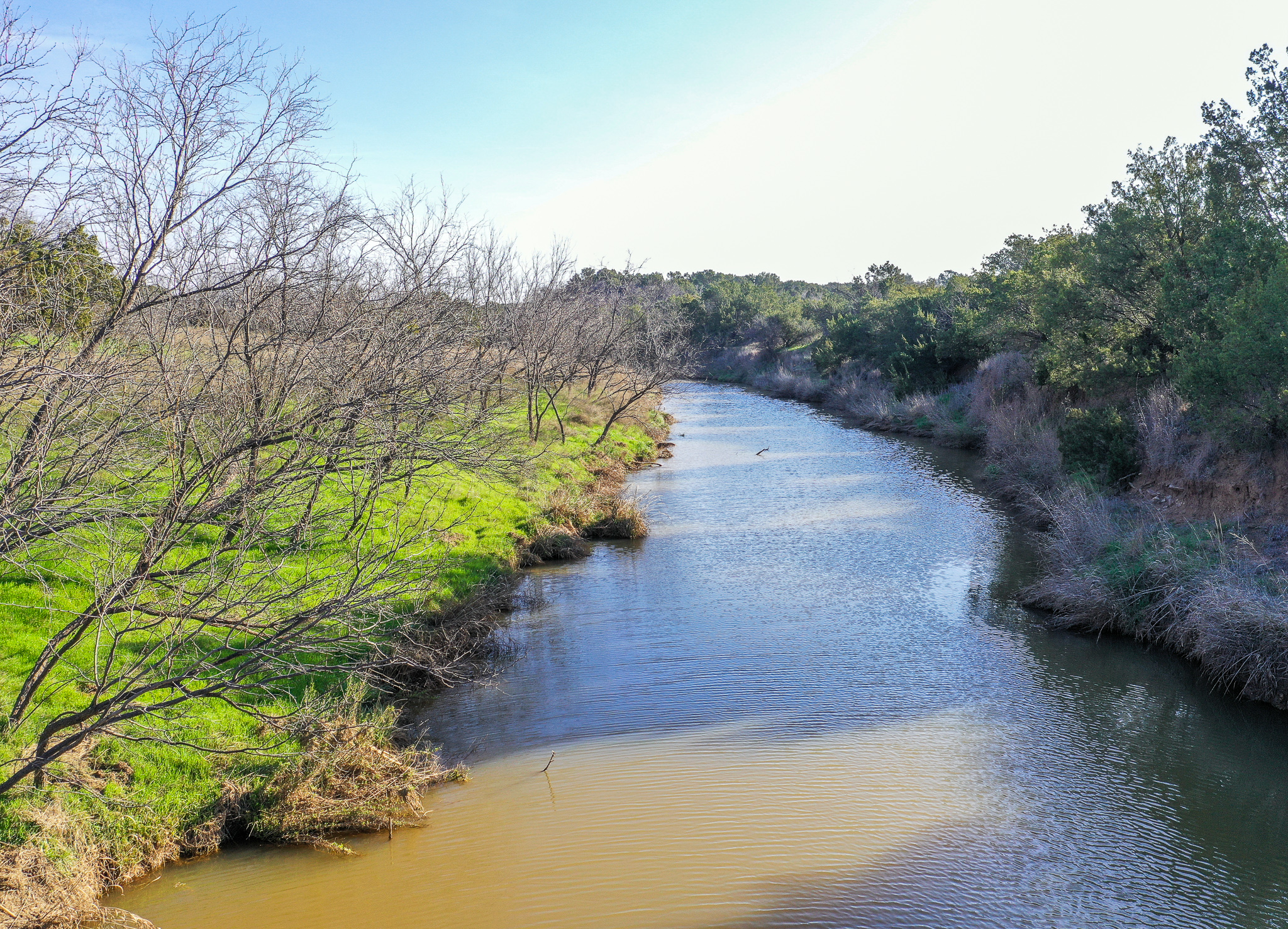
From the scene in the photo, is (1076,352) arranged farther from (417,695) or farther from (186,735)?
(186,735)

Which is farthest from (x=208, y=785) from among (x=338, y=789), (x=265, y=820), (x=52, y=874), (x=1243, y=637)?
(x=1243, y=637)

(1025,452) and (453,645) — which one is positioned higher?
(1025,452)

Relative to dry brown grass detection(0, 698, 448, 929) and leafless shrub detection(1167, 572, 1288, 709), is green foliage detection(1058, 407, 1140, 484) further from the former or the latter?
dry brown grass detection(0, 698, 448, 929)

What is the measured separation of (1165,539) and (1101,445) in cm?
593

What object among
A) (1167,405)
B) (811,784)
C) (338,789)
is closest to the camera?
(338,789)

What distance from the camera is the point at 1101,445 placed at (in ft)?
63.1

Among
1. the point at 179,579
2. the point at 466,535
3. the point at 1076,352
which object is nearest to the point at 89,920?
the point at 179,579

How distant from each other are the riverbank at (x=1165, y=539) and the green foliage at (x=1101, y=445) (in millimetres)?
36

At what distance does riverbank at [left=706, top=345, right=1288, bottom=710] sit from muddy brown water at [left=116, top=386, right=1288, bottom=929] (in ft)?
1.62

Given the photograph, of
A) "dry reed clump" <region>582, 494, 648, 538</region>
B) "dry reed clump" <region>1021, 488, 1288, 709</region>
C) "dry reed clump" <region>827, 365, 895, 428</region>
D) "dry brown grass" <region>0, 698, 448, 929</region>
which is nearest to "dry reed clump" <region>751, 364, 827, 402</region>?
"dry reed clump" <region>827, 365, 895, 428</region>

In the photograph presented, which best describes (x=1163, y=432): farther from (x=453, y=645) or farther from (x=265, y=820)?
(x=265, y=820)

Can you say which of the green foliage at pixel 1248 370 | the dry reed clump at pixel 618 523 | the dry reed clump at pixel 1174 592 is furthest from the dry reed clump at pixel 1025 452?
the dry reed clump at pixel 618 523

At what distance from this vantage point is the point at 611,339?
1185 inches

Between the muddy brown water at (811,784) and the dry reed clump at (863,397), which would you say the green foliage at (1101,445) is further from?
the dry reed clump at (863,397)
